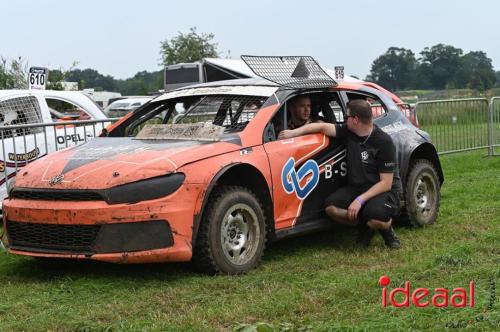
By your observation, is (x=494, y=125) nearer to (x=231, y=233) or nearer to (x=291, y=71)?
(x=291, y=71)

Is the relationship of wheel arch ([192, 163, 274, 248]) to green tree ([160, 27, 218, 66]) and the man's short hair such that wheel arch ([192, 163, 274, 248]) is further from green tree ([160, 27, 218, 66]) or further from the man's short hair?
green tree ([160, 27, 218, 66])

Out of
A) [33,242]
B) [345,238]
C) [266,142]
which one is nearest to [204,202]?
[266,142]

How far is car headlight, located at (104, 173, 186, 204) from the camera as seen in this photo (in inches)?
198

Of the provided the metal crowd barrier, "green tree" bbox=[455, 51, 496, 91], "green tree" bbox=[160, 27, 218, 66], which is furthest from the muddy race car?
"green tree" bbox=[455, 51, 496, 91]

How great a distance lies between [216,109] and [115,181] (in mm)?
1638

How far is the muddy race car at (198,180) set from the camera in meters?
5.07

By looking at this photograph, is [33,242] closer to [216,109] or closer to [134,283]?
[134,283]

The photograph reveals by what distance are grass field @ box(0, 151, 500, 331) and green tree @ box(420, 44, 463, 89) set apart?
7677 centimetres

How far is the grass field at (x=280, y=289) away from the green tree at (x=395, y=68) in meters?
78.3

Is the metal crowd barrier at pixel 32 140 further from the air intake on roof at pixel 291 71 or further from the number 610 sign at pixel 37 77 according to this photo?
the number 610 sign at pixel 37 77

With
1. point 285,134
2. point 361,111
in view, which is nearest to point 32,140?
point 285,134

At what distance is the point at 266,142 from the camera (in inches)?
232

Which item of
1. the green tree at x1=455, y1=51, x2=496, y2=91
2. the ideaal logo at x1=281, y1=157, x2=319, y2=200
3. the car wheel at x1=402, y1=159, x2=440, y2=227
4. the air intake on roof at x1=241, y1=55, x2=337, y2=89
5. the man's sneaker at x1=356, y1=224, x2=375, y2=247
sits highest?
the green tree at x1=455, y1=51, x2=496, y2=91

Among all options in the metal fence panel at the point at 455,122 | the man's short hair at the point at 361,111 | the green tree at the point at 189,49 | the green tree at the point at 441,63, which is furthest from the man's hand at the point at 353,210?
the green tree at the point at 441,63
